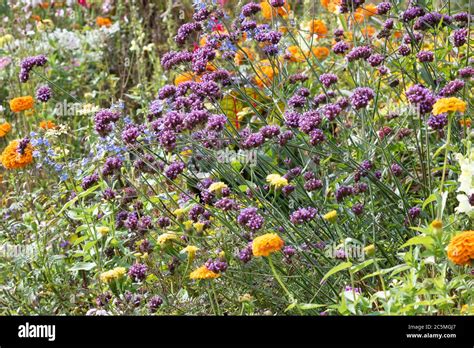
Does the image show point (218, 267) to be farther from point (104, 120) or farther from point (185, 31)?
point (185, 31)

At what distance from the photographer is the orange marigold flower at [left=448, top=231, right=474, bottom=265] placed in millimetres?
2127

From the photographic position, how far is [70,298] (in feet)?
10.5

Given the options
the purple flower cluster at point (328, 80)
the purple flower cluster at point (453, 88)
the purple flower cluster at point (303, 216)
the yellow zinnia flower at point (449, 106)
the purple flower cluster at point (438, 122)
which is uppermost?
the purple flower cluster at point (328, 80)

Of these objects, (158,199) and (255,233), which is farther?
(158,199)

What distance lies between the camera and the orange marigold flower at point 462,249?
6.98 ft

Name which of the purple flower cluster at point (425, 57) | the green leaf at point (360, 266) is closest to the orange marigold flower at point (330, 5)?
the purple flower cluster at point (425, 57)

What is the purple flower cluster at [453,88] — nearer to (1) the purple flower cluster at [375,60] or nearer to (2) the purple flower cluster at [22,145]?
(1) the purple flower cluster at [375,60]

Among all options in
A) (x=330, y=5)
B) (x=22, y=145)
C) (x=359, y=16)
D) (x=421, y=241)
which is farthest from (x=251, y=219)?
(x=330, y=5)

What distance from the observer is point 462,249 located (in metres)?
2.13

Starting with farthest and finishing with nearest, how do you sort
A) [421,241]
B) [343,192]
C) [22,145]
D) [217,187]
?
1. [22,145]
2. [217,187]
3. [343,192]
4. [421,241]
